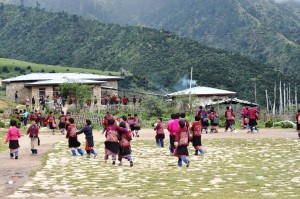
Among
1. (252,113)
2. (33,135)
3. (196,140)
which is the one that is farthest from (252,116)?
(33,135)

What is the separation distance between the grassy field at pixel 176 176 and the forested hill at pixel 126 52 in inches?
2543

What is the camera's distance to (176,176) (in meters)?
14.7

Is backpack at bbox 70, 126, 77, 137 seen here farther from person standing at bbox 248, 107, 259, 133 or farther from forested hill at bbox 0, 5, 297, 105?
forested hill at bbox 0, 5, 297, 105

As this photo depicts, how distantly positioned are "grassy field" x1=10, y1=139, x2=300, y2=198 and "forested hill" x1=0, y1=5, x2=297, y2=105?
6459cm

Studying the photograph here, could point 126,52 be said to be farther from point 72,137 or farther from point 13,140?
point 13,140

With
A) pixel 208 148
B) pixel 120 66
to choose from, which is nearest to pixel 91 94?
pixel 208 148

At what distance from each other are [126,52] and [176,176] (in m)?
88.6

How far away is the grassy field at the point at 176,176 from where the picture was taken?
12000 mm

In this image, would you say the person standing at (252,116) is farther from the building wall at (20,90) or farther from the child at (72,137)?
the building wall at (20,90)

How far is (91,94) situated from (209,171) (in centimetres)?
3613

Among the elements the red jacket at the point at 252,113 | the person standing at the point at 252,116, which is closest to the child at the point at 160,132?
the red jacket at the point at 252,113

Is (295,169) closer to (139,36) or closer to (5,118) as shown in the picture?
(5,118)

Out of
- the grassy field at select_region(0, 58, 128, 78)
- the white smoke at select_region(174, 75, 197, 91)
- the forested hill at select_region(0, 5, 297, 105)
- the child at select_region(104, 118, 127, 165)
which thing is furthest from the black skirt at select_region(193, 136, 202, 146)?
the grassy field at select_region(0, 58, 128, 78)

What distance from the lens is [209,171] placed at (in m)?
15.6
